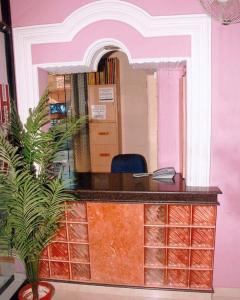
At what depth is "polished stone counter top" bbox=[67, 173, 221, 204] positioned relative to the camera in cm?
250

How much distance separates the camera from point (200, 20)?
93.0 inches

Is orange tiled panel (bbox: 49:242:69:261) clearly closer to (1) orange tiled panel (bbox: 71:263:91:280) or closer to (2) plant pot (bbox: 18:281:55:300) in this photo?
(1) orange tiled panel (bbox: 71:263:91:280)

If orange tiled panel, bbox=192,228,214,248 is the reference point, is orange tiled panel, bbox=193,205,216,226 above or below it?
above

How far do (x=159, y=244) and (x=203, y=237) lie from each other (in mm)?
395

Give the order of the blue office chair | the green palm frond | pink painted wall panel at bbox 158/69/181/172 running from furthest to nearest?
the blue office chair < pink painted wall panel at bbox 158/69/181/172 < the green palm frond

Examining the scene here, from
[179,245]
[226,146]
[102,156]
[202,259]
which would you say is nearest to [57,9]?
[226,146]

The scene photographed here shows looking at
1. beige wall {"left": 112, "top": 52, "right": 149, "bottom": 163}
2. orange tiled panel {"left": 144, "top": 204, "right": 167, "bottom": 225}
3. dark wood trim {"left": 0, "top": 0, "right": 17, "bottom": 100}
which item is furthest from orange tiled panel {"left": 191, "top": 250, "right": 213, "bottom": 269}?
beige wall {"left": 112, "top": 52, "right": 149, "bottom": 163}

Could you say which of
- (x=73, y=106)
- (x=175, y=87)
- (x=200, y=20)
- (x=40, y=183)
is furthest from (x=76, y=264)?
(x=73, y=106)

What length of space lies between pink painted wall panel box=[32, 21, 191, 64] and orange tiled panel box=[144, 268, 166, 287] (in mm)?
1938

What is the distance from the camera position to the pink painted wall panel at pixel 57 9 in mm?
2379

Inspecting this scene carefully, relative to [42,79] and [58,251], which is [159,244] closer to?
[58,251]

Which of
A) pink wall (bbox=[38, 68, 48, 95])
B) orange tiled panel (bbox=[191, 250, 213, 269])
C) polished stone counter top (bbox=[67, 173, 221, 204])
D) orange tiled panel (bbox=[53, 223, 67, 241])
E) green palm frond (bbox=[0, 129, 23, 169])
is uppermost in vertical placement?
pink wall (bbox=[38, 68, 48, 95])

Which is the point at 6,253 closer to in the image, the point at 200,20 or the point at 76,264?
the point at 76,264

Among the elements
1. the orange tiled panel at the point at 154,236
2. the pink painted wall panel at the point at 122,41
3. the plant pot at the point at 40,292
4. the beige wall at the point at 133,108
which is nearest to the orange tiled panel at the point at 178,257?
the orange tiled panel at the point at 154,236
